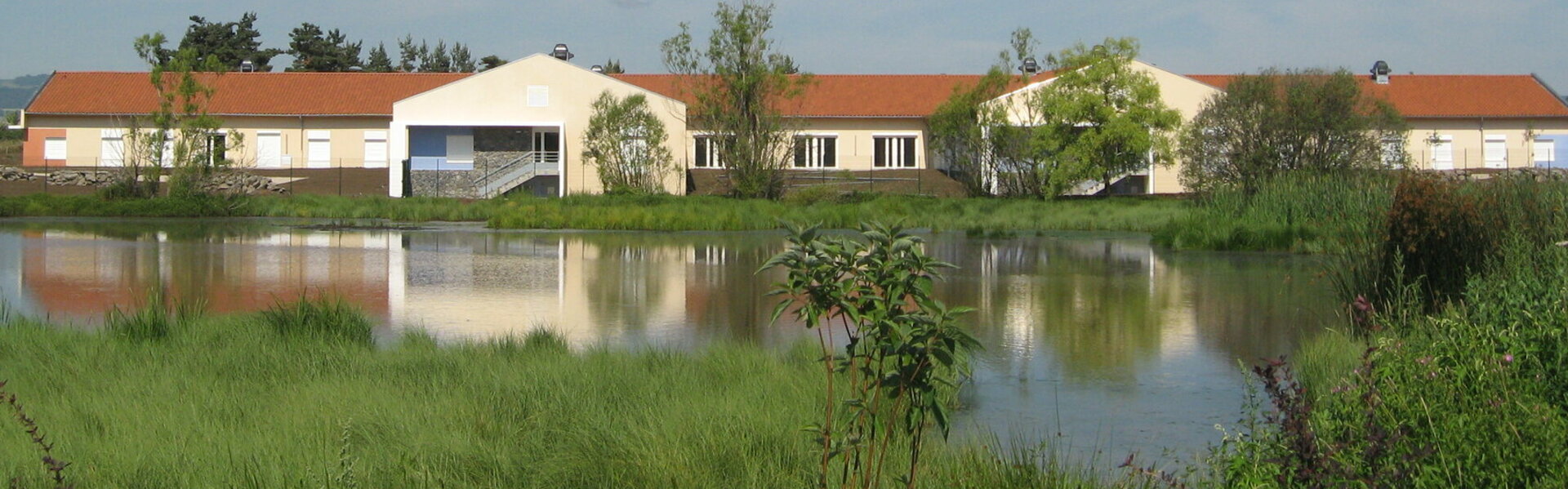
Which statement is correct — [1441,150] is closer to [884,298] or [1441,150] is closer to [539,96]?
[539,96]

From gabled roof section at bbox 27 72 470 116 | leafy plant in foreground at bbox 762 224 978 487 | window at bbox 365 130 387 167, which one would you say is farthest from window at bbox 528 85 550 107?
leafy plant in foreground at bbox 762 224 978 487

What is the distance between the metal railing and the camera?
171ft

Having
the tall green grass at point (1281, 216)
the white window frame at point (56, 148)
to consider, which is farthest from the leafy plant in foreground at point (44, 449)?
the white window frame at point (56, 148)

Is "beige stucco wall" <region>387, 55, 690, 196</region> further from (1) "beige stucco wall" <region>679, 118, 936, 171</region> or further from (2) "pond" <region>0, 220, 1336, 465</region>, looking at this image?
(2) "pond" <region>0, 220, 1336, 465</region>

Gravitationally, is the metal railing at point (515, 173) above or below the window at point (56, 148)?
below

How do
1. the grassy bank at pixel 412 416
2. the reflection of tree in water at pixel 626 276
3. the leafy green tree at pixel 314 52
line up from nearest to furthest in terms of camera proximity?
1. the grassy bank at pixel 412 416
2. the reflection of tree in water at pixel 626 276
3. the leafy green tree at pixel 314 52

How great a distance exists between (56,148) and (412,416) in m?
59.2

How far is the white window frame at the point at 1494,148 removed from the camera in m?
58.8

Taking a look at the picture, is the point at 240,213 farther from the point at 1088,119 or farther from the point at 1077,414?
the point at 1077,414

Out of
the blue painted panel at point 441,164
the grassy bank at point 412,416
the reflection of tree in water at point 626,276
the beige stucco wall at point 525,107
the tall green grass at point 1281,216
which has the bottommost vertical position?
the grassy bank at point 412,416

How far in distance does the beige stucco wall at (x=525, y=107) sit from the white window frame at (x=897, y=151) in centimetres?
1019

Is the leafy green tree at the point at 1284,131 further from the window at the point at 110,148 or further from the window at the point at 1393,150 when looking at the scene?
the window at the point at 110,148

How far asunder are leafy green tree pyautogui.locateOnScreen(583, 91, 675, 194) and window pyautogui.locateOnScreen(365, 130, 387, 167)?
663 inches

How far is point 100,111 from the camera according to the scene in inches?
2327
